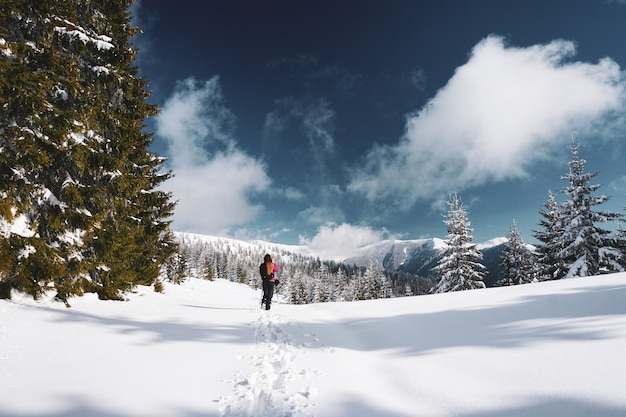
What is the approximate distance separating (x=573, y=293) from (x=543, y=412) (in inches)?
223

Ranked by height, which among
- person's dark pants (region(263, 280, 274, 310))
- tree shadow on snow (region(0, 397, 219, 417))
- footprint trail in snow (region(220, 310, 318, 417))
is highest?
person's dark pants (region(263, 280, 274, 310))

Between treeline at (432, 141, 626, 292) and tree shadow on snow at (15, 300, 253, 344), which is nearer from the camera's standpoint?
tree shadow on snow at (15, 300, 253, 344)

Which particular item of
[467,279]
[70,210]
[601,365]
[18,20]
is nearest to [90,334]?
[70,210]

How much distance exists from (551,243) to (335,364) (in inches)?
1022

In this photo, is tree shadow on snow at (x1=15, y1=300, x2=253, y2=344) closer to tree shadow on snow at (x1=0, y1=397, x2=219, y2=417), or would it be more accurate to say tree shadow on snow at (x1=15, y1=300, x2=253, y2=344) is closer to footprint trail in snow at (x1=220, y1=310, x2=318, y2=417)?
footprint trail in snow at (x1=220, y1=310, x2=318, y2=417)

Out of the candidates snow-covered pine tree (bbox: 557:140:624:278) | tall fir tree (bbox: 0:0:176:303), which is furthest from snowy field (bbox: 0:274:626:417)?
snow-covered pine tree (bbox: 557:140:624:278)

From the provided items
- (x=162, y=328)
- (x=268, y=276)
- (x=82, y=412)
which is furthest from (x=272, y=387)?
(x=268, y=276)

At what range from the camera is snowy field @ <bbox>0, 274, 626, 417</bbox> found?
3473mm

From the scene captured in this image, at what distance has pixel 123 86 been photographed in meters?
11.4

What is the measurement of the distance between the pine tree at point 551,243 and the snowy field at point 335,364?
1801 cm

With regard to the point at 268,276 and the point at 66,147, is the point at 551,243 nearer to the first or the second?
the point at 268,276

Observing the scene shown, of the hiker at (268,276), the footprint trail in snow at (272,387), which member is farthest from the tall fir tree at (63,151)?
the footprint trail in snow at (272,387)

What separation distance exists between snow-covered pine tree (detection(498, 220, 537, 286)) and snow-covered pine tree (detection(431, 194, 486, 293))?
4.65m

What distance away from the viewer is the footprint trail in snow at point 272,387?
3631 mm
